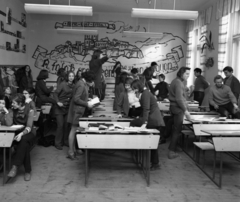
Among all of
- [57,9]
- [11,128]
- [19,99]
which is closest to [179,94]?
[19,99]

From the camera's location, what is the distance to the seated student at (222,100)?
20.6 feet

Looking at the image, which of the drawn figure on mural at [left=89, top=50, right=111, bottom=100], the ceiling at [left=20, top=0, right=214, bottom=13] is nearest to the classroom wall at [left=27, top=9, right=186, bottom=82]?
the ceiling at [left=20, top=0, right=214, bottom=13]

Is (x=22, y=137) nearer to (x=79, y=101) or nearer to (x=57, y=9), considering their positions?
(x=79, y=101)

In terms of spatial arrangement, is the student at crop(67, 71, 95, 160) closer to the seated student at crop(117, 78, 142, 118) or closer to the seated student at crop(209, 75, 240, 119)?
the seated student at crop(117, 78, 142, 118)

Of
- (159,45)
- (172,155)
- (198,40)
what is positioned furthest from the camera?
(159,45)

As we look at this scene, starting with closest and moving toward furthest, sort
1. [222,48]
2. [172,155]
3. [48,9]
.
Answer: [172,155], [48,9], [222,48]

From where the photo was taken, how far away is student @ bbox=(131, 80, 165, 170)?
428 centimetres

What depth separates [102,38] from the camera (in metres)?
11.8

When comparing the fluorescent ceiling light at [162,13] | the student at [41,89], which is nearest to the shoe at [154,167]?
the student at [41,89]

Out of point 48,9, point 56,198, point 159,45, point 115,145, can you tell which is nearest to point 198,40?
point 159,45

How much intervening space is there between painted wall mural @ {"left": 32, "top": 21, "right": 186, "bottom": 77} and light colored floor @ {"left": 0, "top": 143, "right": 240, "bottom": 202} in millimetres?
7078

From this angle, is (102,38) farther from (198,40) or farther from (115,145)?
(115,145)

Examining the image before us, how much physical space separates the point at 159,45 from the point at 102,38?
→ 7.24ft

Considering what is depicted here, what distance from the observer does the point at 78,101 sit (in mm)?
4863
